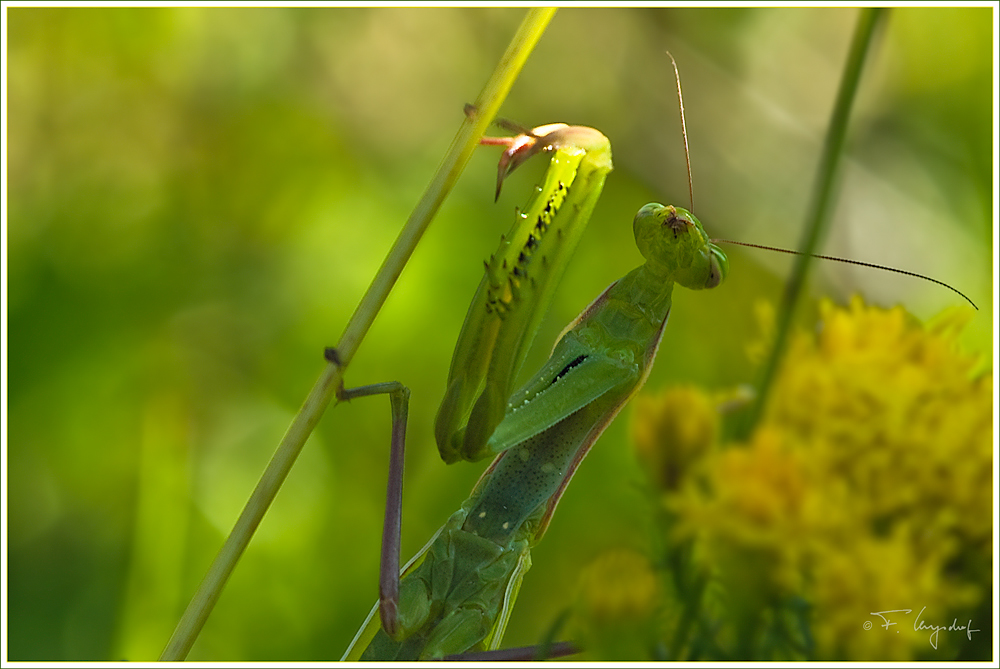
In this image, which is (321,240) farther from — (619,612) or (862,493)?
(862,493)

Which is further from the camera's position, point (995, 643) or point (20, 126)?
point (20, 126)

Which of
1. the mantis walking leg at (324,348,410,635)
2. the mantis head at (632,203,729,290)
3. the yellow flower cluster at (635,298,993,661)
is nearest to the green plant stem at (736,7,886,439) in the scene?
the yellow flower cluster at (635,298,993,661)

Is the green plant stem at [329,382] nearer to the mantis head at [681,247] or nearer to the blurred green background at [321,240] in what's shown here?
the mantis head at [681,247]

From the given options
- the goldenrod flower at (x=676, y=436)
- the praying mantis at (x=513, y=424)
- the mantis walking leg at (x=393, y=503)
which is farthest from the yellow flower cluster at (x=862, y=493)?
the mantis walking leg at (x=393, y=503)

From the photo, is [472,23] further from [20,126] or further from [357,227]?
[20,126]

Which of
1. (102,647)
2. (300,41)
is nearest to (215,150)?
(300,41)
